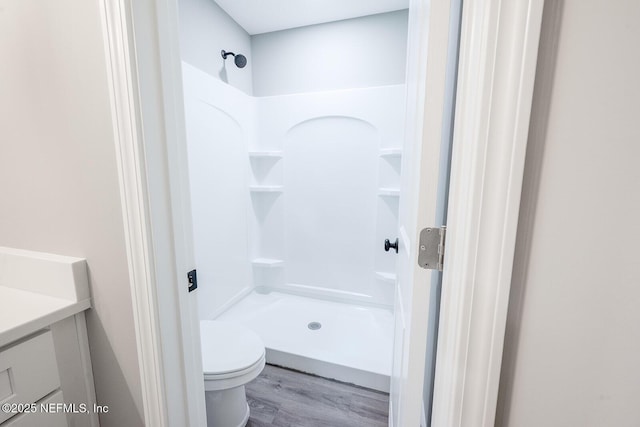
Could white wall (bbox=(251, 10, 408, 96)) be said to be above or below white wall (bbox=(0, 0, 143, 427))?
above

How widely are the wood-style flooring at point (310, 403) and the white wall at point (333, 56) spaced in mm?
2208

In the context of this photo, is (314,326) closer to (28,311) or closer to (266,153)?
(266,153)

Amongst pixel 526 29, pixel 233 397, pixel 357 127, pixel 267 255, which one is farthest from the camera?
pixel 267 255

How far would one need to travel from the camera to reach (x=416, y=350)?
62 cm

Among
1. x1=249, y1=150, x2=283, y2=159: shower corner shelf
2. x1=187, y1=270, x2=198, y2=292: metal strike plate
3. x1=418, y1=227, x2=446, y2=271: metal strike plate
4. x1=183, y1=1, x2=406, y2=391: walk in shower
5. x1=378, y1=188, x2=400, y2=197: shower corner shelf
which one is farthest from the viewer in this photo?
x1=249, y1=150, x2=283, y2=159: shower corner shelf

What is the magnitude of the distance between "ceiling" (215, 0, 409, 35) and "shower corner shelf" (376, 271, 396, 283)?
207cm

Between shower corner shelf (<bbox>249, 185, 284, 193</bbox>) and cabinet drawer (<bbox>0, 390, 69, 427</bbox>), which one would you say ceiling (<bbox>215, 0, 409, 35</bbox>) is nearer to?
shower corner shelf (<bbox>249, 185, 284, 193</bbox>)

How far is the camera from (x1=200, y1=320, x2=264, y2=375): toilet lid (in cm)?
118

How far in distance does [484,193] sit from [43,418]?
1233mm

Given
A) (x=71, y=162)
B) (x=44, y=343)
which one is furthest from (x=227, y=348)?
(x=71, y=162)

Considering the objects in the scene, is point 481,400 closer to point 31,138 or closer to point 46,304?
point 46,304

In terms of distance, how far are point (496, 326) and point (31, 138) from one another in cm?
130

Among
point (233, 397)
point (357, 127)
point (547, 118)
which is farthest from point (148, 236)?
point (357, 127)

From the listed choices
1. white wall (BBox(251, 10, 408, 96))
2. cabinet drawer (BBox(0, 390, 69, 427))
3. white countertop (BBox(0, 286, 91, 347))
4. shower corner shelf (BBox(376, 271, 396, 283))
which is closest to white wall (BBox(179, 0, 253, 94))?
white wall (BBox(251, 10, 408, 96))
